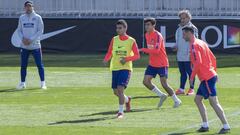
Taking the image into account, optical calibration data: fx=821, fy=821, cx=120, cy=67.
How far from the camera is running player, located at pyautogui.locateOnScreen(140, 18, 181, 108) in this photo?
16078 millimetres

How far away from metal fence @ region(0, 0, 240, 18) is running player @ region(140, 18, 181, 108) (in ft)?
55.6

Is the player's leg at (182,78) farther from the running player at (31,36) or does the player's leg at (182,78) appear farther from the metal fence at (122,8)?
the metal fence at (122,8)

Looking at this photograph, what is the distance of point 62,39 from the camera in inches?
1261

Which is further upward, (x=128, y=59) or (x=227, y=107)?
(x=128, y=59)

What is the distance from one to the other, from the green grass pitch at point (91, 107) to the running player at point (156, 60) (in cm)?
29

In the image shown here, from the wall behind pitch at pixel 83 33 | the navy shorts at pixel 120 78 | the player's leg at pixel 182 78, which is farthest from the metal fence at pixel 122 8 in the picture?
the navy shorts at pixel 120 78

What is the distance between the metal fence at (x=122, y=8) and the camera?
33.8m

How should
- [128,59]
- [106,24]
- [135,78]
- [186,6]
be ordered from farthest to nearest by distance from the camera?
[186,6] < [106,24] < [135,78] < [128,59]

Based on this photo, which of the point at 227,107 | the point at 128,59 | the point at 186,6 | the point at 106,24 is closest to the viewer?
the point at 128,59

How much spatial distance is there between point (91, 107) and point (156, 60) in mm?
1607

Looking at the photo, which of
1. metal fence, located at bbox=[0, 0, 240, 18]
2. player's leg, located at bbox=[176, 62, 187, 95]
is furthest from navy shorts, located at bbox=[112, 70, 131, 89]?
metal fence, located at bbox=[0, 0, 240, 18]

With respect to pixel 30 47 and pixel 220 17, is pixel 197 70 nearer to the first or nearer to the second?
pixel 30 47

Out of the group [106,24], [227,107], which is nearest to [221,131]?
[227,107]

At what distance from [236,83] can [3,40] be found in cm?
1365
